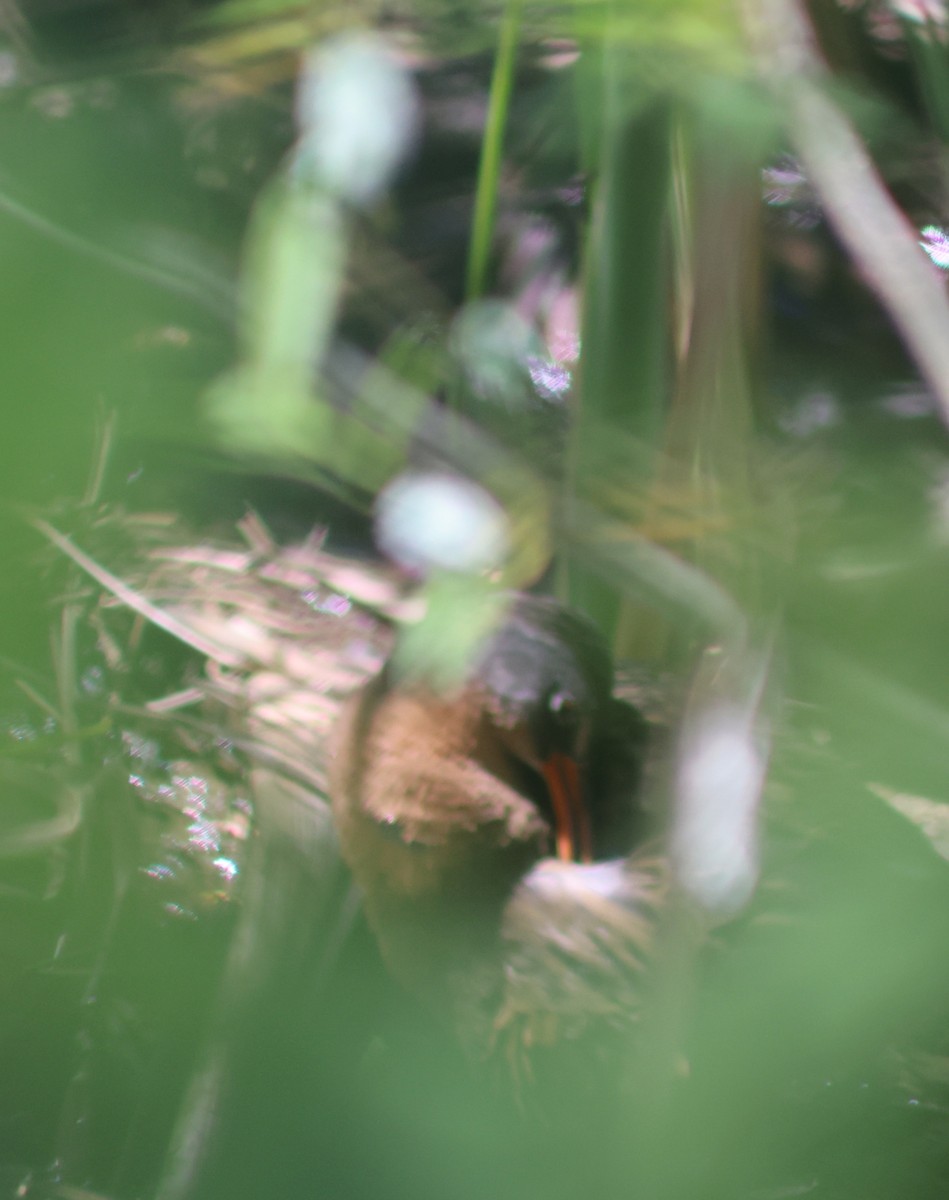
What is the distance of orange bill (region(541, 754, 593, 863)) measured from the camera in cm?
57

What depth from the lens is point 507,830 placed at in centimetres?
56

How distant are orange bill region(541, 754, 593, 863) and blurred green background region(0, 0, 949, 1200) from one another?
0.28 ft

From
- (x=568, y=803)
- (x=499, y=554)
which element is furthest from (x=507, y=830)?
(x=499, y=554)

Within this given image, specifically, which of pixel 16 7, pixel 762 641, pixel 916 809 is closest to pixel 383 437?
pixel 762 641

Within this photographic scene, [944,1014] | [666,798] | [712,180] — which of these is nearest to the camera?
[944,1014]

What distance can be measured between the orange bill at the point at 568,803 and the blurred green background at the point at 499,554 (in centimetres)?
9

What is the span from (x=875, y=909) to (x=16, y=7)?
73cm

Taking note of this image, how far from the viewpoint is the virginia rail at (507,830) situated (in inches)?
20.3

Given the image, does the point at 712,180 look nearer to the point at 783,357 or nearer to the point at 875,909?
the point at 783,357

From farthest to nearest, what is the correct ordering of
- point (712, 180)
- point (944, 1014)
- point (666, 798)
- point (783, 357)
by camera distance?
point (783, 357), point (712, 180), point (666, 798), point (944, 1014)

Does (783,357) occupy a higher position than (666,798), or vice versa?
(783,357)

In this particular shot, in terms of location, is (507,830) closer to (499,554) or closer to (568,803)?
(568,803)

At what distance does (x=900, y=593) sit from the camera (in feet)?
1.70

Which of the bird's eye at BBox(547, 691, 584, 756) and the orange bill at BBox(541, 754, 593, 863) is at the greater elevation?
the bird's eye at BBox(547, 691, 584, 756)
